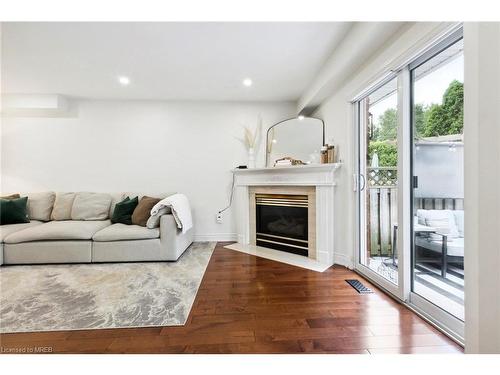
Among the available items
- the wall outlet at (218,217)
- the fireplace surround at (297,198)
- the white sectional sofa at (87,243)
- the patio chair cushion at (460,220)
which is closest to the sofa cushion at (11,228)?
the white sectional sofa at (87,243)

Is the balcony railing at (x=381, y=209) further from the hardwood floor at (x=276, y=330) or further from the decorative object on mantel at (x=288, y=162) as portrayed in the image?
the decorative object on mantel at (x=288, y=162)

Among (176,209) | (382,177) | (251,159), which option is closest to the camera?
(382,177)

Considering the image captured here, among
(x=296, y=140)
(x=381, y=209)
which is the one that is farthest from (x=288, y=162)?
(x=381, y=209)

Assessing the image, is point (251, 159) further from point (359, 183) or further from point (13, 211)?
point (13, 211)

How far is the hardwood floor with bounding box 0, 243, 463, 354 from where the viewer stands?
1.30 meters

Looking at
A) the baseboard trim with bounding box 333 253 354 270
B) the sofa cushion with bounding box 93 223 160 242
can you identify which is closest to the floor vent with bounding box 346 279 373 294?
the baseboard trim with bounding box 333 253 354 270

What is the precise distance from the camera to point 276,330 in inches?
57.0

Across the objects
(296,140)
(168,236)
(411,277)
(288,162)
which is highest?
(296,140)

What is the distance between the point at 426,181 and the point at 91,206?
13.6 feet

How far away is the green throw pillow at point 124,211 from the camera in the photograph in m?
3.06

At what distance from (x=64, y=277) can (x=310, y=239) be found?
290 centimetres

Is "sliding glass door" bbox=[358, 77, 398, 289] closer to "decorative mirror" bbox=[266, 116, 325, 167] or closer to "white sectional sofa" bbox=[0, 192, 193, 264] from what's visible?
"decorative mirror" bbox=[266, 116, 325, 167]
